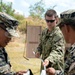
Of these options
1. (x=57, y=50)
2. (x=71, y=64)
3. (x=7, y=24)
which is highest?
(x=7, y=24)

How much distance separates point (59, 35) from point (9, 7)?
23.7 m

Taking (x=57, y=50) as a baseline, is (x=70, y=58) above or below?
above

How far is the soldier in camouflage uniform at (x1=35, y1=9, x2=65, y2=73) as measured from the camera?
193 inches

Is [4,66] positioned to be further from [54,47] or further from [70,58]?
[54,47]

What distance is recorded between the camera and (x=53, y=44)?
508 cm

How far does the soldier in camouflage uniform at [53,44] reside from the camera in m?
4.91

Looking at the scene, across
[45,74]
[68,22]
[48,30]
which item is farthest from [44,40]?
[68,22]

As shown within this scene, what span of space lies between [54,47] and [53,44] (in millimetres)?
68

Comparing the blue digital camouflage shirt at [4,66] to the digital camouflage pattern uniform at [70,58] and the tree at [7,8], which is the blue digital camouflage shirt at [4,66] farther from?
the tree at [7,8]

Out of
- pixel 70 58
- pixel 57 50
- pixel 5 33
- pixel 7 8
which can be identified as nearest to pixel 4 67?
pixel 5 33

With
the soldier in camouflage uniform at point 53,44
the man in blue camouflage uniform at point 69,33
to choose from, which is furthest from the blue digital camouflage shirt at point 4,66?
the soldier in camouflage uniform at point 53,44

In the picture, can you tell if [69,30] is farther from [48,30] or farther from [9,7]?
[9,7]

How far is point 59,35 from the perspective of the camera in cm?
510

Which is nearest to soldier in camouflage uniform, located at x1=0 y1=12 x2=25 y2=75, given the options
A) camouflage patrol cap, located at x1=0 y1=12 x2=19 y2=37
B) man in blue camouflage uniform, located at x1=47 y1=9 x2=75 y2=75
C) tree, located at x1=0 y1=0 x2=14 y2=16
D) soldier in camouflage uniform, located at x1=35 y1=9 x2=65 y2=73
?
camouflage patrol cap, located at x1=0 y1=12 x2=19 y2=37
